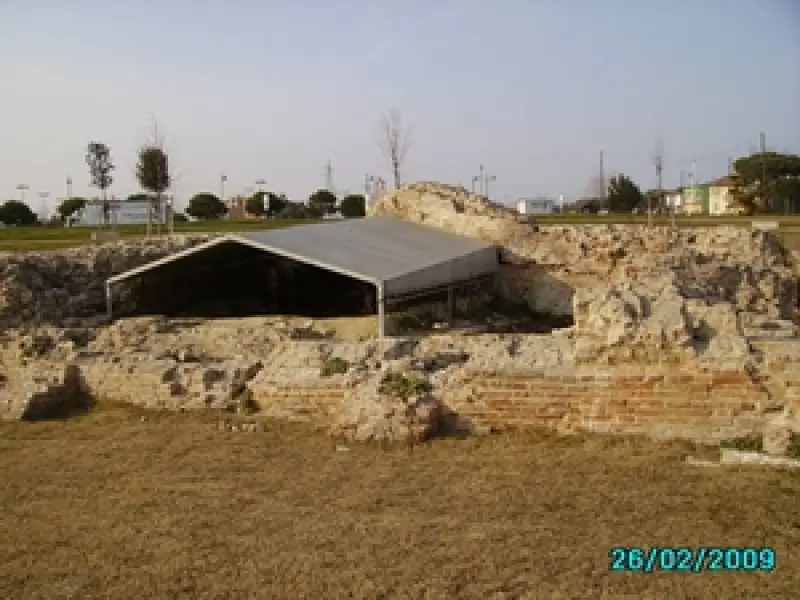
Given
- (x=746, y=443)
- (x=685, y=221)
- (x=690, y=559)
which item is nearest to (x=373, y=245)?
(x=746, y=443)

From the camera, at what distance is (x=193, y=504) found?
5.92 metres

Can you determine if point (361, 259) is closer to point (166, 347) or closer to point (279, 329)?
point (279, 329)

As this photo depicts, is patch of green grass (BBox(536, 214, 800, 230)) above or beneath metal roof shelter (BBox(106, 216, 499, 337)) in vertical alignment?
above

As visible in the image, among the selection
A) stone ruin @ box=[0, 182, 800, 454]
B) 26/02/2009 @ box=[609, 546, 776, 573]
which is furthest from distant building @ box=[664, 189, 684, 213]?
26/02/2009 @ box=[609, 546, 776, 573]

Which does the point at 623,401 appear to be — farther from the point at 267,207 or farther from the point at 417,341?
the point at 267,207

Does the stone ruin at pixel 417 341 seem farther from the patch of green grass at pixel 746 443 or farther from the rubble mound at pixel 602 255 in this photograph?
the patch of green grass at pixel 746 443

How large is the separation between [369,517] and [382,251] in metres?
9.68

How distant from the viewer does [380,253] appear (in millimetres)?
14711

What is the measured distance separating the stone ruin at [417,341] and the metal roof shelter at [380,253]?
3.69 ft

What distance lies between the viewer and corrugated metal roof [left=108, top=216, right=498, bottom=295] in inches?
518

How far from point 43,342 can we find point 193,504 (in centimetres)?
546

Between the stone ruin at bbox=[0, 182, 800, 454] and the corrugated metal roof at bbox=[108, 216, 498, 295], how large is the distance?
3.73 ft

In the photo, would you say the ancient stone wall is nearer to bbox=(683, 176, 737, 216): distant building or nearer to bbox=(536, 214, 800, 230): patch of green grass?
bbox=(536, 214, 800, 230): patch of green grass

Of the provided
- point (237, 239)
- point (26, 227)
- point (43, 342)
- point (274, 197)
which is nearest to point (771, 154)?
point (274, 197)
